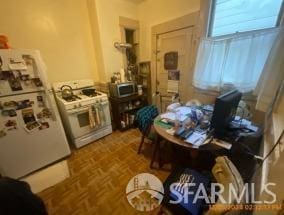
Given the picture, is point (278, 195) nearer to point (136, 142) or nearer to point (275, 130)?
point (275, 130)

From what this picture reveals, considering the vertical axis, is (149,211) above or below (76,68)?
below

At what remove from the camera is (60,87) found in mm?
2525

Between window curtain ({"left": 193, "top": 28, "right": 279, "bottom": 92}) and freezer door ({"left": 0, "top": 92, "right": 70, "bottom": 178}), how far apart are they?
91.3 inches

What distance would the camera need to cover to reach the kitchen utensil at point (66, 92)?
2.47 meters

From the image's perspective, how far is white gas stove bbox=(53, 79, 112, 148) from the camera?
87.7 inches

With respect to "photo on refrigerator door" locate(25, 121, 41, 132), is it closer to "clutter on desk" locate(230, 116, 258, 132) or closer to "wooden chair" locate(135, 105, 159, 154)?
"wooden chair" locate(135, 105, 159, 154)

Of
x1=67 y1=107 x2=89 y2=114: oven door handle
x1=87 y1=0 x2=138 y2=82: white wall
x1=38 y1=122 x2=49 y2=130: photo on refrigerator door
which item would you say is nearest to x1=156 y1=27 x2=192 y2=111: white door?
x1=87 y1=0 x2=138 y2=82: white wall

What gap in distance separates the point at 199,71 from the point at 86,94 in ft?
7.00

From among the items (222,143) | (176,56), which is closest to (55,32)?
(176,56)

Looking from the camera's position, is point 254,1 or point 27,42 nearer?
point 254,1

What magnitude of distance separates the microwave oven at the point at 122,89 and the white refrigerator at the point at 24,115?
1145mm

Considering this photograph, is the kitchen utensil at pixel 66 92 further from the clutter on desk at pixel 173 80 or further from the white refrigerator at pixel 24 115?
the clutter on desk at pixel 173 80

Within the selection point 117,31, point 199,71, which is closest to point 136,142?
point 199,71

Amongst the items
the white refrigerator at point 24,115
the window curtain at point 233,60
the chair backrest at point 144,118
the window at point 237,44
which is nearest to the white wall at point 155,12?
the window at point 237,44
